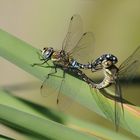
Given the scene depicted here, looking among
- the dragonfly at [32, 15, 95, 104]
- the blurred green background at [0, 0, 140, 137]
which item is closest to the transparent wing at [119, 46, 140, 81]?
the dragonfly at [32, 15, 95, 104]

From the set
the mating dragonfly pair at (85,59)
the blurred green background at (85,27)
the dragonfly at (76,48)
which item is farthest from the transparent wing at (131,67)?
the blurred green background at (85,27)

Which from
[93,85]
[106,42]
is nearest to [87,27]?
[106,42]

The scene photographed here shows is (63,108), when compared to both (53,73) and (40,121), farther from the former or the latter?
(40,121)

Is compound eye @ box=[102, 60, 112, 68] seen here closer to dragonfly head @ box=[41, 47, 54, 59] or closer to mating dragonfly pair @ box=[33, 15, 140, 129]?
mating dragonfly pair @ box=[33, 15, 140, 129]

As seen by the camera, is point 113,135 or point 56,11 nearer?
point 113,135

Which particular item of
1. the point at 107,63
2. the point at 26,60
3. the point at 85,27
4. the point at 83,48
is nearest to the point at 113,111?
the point at 26,60

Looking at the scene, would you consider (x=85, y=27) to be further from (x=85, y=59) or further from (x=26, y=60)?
(x=26, y=60)

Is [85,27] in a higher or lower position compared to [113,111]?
higher
